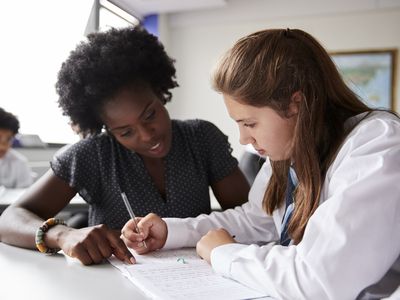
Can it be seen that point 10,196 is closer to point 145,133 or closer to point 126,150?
point 126,150

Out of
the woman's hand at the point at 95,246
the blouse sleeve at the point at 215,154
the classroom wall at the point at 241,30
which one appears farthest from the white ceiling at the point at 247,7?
the woman's hand at the point at 95,246

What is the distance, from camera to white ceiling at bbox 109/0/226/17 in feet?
14.5

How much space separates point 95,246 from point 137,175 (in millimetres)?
437

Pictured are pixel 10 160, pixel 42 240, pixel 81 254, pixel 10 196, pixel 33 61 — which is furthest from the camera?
pixel 33 61

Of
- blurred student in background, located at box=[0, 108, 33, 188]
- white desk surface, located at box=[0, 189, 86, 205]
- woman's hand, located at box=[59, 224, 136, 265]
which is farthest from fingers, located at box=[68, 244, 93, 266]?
blurred student in background, located at box=[0, 108, 33, 188]

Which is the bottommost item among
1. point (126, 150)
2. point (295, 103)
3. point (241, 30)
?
point (126, 150)

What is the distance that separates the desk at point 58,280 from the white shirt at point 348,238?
0.67ft

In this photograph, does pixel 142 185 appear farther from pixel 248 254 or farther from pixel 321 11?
pixel 321 11

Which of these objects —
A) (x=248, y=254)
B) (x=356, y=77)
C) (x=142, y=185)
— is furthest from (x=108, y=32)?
(x=356, y=77)

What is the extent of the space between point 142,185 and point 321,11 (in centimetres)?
367

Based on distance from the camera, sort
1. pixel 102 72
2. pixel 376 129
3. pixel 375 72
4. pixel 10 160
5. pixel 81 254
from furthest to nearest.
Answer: pixel 375 72
pixel 10 160
pixel 102 72
pixel 81 254
pixel 376 129

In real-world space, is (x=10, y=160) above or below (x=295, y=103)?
below

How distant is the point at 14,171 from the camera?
7.34 feet

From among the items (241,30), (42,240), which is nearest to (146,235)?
(42,240)
